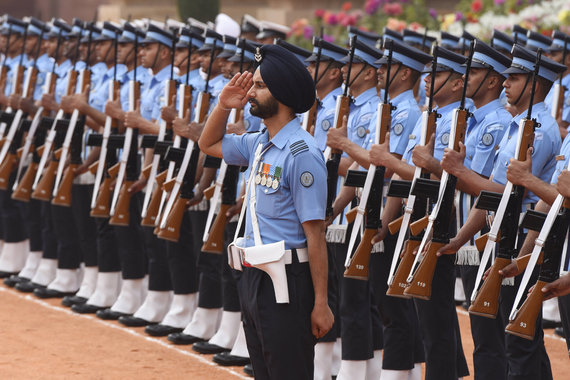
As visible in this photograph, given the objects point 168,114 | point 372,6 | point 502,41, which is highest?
point 372,6

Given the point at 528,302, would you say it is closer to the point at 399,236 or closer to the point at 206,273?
the point at 399,236

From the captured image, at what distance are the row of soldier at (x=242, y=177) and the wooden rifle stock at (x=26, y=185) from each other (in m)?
0.02

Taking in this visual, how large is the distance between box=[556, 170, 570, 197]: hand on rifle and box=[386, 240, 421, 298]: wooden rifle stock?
1013 millimetres

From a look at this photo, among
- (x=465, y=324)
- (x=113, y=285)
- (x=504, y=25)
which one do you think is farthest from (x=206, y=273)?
(x=504, y=25)

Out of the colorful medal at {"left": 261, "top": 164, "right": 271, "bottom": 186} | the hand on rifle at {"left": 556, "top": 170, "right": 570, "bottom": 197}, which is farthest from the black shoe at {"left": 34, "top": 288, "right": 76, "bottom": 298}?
the hand on rifle at {"left": 556, "top": 170, "right": 570, "bottom": 197}

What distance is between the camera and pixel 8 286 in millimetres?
10102

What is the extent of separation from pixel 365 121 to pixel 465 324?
2649 millimetres

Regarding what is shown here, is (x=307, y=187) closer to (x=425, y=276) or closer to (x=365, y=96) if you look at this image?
(x=425, y=276)

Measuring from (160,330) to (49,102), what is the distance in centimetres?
259

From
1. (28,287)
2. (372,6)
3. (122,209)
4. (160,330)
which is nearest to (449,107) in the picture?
(160,330)

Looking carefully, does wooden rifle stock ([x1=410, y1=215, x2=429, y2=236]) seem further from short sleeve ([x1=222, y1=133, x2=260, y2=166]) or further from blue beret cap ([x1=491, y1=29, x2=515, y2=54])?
blue beret cap ([x1=491, y1=29, x2=515, y2=54])

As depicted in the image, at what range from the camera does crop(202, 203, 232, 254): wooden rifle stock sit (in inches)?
283

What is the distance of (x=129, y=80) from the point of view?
8.89 m

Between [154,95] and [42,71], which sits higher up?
[42,71]
